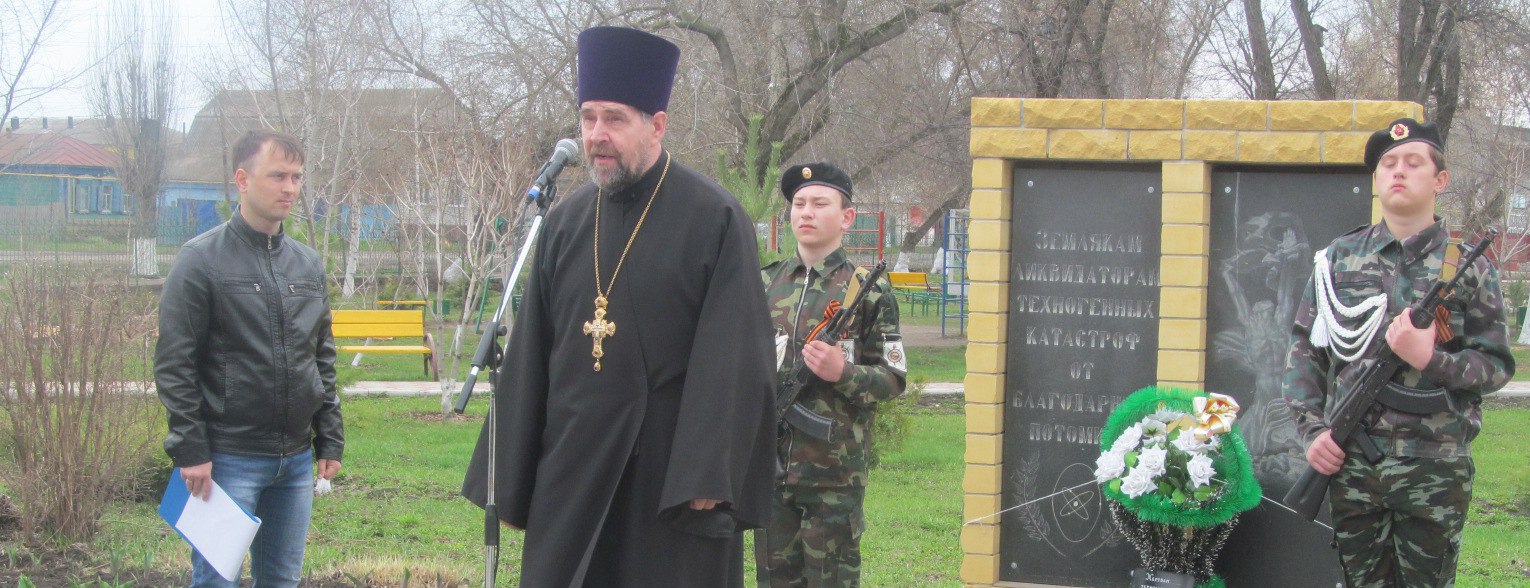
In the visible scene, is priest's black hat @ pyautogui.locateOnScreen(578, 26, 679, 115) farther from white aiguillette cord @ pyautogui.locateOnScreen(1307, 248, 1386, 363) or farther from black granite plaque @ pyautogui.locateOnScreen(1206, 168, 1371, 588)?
black granite plaque @ pyautogui.locateOnScreen(1206, 168, 1371, 588)

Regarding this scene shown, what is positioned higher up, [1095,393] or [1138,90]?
[1138,90]

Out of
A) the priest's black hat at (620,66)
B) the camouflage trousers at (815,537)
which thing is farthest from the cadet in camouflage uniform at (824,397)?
the priest's black hat at (620,66)

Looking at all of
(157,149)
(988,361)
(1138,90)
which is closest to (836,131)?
(1138,90)

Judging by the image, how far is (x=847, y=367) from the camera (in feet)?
15.5

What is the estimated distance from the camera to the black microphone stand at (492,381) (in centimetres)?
355

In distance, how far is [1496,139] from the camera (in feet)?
70.0

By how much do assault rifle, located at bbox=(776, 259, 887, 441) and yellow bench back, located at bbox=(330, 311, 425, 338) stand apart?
41.1ft

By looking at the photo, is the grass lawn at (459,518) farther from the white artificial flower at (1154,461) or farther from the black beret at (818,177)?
the black beret at (818,177)

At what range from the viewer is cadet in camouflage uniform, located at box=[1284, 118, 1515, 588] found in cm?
414

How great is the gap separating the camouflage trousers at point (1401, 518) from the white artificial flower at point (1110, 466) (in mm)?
845

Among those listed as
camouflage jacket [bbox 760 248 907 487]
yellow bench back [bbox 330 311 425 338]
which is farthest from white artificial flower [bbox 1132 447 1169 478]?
yellow bench back [bbox 330 311 425 338]

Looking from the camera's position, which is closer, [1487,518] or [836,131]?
[1487,518]

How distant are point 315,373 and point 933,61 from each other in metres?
13.1

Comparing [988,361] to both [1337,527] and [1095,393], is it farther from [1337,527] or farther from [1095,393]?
[1337,527]
